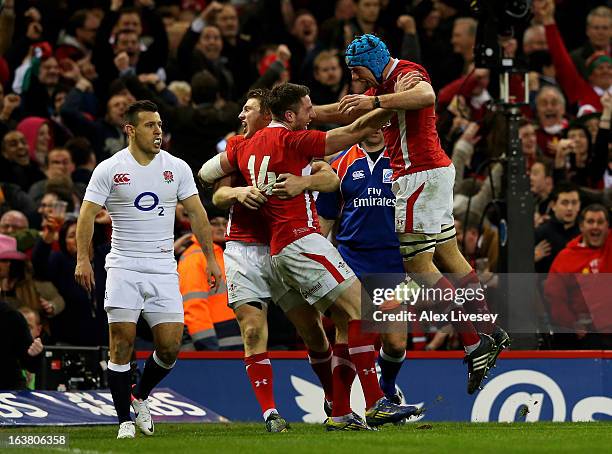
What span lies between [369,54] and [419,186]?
3.77ft

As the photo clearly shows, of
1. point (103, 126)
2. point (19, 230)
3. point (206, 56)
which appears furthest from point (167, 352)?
point (206, 56)

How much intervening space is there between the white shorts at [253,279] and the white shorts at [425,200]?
3.67ft

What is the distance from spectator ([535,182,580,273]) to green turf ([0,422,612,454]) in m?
3.13

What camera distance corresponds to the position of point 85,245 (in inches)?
451

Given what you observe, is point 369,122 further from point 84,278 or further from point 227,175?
point 84,278

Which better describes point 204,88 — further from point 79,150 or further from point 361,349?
point 361,349

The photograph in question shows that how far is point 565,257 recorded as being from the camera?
15023mm

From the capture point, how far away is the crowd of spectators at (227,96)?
15320mm

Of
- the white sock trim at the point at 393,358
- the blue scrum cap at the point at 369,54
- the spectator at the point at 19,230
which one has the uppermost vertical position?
the blue scrum cap at the point at 369,54

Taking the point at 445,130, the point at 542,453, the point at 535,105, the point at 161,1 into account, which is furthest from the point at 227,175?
the point at 161,1

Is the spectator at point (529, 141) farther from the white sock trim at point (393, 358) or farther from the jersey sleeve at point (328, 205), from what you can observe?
the white sock trim at point (393, 358)

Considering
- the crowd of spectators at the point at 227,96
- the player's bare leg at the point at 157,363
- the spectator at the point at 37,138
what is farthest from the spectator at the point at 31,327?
the spectator at the point at 37,138

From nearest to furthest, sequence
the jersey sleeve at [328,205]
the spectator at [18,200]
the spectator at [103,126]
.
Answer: the jersey sleeve at [328,205], the spectator at [18,200], the spectator at [103,126]

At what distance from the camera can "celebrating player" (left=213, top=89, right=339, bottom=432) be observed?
1144 cm
